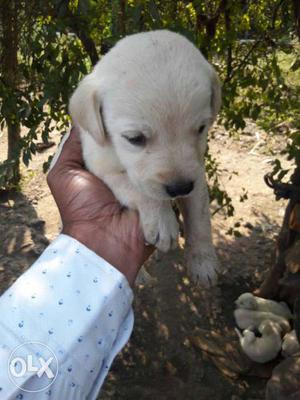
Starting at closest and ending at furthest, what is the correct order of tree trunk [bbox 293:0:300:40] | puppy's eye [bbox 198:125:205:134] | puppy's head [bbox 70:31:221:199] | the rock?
puppy's head [bbox 70:31:221:199], puppy's eye [bbox 198:125:205:134], the rock, tree trunk [bbox 293:0:300:40]

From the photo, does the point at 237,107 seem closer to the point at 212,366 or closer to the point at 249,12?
the point at 249,12

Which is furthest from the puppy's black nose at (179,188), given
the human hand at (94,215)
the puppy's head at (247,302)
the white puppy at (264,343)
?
the puppy's head at (247,302)

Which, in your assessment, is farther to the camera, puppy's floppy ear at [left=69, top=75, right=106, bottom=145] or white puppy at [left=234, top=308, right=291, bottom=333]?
white puppy at [left=234, top=308, right=291, bottom=333]

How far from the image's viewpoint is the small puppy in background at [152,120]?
1801 millimetres

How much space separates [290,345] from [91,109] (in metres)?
2.15

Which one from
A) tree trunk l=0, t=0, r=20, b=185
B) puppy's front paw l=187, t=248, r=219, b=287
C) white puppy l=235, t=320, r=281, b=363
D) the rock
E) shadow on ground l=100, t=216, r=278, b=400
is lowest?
shadow on ground l=100, t=216, r=278, b=400

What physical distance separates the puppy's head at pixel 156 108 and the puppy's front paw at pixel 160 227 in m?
0.13

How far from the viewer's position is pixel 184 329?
12.2 feet

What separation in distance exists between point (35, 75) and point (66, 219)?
4.37 feet

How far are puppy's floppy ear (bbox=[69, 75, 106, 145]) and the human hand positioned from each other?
0.90 ft

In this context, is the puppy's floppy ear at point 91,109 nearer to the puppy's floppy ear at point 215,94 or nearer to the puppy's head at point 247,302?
the puppy's floppy ear at point 215,94

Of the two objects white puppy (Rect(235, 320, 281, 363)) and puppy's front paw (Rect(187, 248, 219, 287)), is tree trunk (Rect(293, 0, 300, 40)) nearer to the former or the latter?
puppy's front paw (Rect(187, 248, 219, 287))

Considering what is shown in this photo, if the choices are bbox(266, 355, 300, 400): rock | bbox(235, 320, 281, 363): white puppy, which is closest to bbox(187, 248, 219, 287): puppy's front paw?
bbox(266, 355, 300, 400): rock

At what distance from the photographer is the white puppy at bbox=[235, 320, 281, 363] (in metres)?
3.34
